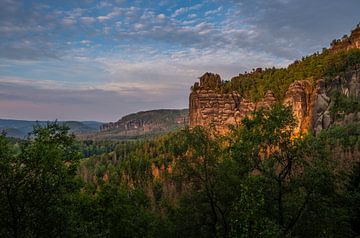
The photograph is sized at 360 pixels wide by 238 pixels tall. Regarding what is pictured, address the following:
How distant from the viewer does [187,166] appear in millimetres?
28578

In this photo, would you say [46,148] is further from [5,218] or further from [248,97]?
[248,97]

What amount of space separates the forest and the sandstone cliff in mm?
52481

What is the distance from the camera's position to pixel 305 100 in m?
134

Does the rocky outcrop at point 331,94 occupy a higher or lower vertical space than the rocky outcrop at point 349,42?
lower

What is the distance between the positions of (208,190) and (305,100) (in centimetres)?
11611

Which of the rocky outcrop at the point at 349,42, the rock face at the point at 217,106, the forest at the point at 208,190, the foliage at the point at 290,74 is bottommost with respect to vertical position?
the forest at the point at 208,190

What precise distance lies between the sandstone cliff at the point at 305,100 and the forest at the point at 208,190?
172 feet

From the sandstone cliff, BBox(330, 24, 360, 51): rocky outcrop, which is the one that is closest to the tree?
the sandstone cliff

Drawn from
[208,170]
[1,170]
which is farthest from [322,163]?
[1,170]

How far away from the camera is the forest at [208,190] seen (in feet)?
60.2

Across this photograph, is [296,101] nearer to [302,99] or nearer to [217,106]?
[302,99]

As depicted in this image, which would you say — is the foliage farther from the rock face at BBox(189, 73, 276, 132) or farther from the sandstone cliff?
the rock face at BBox(189, 73, 276, 132)

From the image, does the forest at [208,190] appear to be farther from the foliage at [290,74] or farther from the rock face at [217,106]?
the rock face at [217,106]

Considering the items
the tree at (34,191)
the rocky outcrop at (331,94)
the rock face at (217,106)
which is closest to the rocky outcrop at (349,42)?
the rocky outcrop at (331,94)
